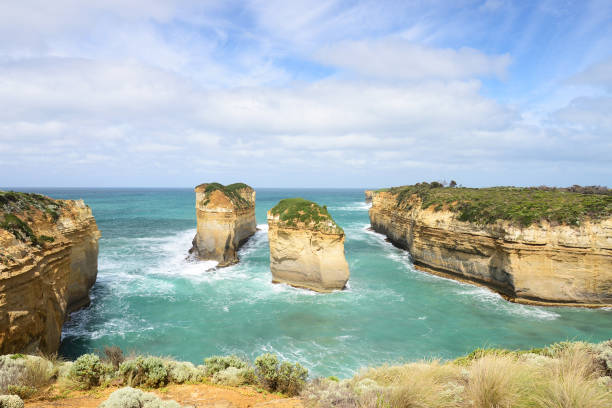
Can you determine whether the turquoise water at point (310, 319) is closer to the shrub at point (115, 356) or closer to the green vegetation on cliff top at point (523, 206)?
the shrub at point (115, 356)

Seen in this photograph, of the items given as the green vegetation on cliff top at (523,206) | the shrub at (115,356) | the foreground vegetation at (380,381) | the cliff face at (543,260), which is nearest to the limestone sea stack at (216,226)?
the green vegetation on cliff top at (523,206)

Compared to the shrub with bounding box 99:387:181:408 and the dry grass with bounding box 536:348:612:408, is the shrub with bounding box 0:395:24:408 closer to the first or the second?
the shrub with bounding box 99:387:181:408

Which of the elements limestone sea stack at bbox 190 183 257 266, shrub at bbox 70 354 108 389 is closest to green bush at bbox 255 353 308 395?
shrub at bbox 70 354 108 389

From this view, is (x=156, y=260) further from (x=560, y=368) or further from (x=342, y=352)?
(x=560, y=368)

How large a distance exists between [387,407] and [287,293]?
15.7 meters

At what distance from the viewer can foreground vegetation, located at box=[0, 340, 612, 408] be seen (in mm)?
4840

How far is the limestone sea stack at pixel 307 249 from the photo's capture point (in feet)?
65.6

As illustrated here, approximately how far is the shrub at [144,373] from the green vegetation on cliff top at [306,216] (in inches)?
542

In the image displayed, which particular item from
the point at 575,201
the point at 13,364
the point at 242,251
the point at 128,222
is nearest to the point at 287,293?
the point at 242,251

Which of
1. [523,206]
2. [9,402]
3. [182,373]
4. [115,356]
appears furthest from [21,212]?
[523,206]

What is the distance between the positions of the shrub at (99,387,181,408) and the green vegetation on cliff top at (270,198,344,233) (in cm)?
1507

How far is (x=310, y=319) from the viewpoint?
16297mm

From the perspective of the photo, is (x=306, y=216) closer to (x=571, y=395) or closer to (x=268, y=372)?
(x=268, y=372)

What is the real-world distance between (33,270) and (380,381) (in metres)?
11.3
